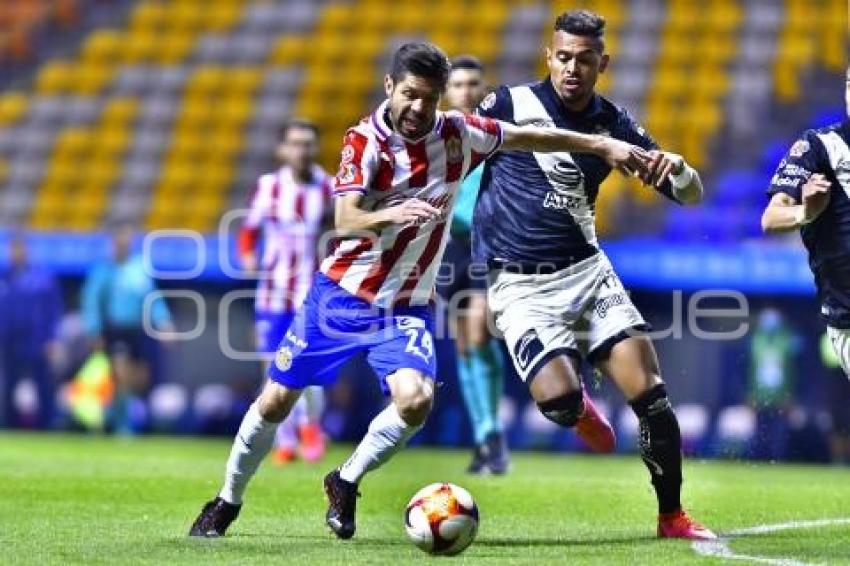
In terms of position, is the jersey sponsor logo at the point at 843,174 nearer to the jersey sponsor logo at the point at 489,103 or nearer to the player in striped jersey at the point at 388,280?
the player in striped jersey at the point at 388,280

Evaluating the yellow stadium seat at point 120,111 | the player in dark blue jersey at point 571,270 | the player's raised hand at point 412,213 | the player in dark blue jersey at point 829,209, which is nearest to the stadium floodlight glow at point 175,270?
the yellow stadium seat at point 120,111

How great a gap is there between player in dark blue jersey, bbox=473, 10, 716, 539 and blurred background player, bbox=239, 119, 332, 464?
4540 millimetres

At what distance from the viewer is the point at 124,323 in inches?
640

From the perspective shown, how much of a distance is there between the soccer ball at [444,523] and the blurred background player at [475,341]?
426 centimetres

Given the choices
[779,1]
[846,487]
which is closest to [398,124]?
[846,487]

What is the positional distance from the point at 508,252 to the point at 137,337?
9.08 metres

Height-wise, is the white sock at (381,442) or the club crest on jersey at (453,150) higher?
the club crest on jersey at (453,150)

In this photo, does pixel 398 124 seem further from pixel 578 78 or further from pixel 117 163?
pixel 117 163

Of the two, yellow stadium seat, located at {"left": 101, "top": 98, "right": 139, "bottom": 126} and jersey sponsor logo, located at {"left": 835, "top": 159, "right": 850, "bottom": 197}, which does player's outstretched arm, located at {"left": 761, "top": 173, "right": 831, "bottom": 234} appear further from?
yellow stadium seat, located at {"left": 101, "top": 98, "right": 139, "bottom": 126}

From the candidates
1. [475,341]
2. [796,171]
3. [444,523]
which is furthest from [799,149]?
[475,341]

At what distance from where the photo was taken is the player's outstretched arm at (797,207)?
261 inches

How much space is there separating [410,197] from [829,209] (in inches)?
70.6

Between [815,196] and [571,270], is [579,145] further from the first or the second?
[815,196]

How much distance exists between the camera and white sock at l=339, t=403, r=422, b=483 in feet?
23.2
